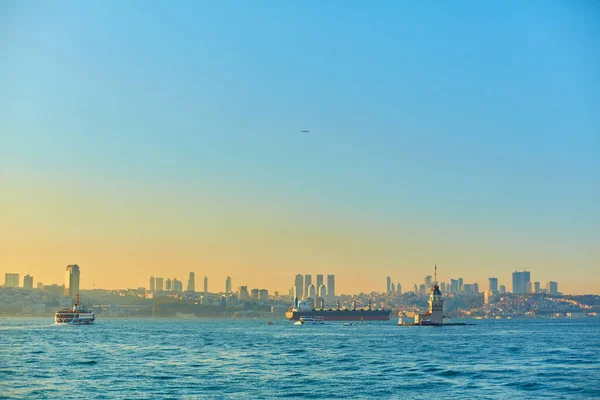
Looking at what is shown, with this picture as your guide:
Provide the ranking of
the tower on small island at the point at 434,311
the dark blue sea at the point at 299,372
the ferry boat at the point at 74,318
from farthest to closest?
the ferry boat at the point at 74,318
the tower on small island at the point at 434,311
the dark blue sea at the point at 299,372

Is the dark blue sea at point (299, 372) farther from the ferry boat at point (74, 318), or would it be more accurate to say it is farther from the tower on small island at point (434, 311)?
the ferry boat at point (74, 318)

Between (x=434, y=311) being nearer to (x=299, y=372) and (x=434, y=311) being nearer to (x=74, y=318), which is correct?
(x=74, y=318)

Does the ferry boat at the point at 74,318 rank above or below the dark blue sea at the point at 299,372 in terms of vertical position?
below

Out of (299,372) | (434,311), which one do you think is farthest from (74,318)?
(299,372)

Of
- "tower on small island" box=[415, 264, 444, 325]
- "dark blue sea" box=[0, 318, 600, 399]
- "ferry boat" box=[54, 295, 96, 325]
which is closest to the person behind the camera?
"dark blue sea" box=[0, 318, 600, 399]

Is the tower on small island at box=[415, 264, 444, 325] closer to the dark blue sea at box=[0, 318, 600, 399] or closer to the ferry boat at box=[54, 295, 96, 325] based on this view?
the ferry boat at box=[54, 295, 96, 325]

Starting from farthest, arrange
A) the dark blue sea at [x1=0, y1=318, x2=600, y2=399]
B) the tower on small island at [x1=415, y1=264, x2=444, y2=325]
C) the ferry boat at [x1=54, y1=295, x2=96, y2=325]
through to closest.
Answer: the ferry boat at [x1=54, y1=295, x2=96, y2=325] → the tower on small island at [x1=415, y1=264, x2=444, y2=325] → the dark blue sea at [x1=0, y1=318, x2=600, y2=399]

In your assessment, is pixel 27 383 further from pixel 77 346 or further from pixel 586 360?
pixel 586 360

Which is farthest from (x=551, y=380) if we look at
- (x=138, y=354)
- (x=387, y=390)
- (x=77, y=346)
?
(x=77, y=346)

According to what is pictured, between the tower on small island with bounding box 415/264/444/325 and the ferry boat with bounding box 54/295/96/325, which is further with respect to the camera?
the ferry boat with bounding box 54/295/96/325

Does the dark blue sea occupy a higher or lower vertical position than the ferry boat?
higher

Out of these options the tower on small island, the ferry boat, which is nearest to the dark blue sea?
the tower on small island

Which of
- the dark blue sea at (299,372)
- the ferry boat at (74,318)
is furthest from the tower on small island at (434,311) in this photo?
the dark blue sea at (299,372)
